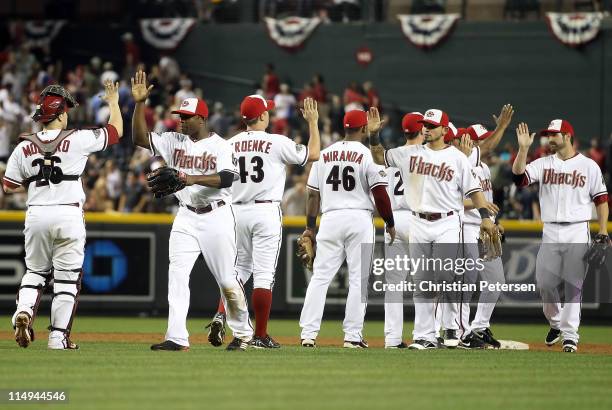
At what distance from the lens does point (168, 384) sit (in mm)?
8656

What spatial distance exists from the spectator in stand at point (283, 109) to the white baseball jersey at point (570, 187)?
12986 millimetres

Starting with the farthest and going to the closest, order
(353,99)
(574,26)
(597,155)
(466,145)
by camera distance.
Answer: (574,26) → (353,99) → (597,155) → (466,145)

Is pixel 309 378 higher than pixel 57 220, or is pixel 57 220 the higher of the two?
pixel 57 220

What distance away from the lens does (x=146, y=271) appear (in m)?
18.2

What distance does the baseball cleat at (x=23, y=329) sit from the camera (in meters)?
10.8

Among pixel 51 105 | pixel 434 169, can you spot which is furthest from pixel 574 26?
pixel 51 105

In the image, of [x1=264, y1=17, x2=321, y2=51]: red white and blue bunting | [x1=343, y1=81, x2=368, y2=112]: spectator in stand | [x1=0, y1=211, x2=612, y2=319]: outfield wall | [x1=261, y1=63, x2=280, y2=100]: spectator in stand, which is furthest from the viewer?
[x1=264, y1=17, x2=321, y2=51]: red white and blue bunting

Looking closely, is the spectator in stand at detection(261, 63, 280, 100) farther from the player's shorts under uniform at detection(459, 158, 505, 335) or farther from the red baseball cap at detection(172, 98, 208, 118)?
the red baseball cap at detection(172, 98, 208, 118)

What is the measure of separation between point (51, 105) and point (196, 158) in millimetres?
1362

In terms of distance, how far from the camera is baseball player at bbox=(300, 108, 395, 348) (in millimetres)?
12414

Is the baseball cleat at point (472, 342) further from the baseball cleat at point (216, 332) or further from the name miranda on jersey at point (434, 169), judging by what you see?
the baseball cleat at point (216, 332)

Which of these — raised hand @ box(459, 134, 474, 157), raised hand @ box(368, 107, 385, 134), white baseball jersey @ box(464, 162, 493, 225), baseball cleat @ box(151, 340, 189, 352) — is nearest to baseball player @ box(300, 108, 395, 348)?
raised hand @ box(368, 107, 385, 134)

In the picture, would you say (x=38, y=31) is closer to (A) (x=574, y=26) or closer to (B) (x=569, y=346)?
(A) (x=574, y=26)

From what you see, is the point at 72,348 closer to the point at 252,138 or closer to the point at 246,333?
the point at 246,333
